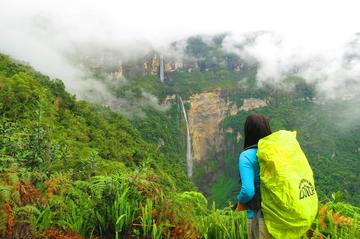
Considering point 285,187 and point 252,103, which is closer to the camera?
point 285,187

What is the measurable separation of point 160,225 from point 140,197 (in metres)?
0.43

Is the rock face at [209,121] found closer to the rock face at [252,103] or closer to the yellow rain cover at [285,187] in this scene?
the rock face at [252,103]

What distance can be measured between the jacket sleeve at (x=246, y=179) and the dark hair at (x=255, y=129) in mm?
214

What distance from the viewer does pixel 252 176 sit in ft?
12.3

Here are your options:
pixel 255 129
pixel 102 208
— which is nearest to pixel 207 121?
pixel 102 208

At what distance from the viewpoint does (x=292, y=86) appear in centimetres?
16800

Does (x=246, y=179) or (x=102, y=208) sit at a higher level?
(x=246, y=179)

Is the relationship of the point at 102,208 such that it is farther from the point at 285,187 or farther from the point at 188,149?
the point at 188,149

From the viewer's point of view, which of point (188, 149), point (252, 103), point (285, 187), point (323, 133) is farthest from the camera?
point (252, 103)

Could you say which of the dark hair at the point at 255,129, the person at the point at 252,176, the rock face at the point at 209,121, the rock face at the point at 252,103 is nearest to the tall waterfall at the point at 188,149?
the rock face at the point at 209,121

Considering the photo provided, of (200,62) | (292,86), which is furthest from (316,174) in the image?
(200,62)

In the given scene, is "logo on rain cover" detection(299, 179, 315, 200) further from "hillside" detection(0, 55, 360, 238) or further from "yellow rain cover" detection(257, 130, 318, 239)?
"hillside" detection(0, 55, 360, 238)

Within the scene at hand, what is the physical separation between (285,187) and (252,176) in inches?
13.3

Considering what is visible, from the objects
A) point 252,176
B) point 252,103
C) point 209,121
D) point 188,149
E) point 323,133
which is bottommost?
point 188,149
